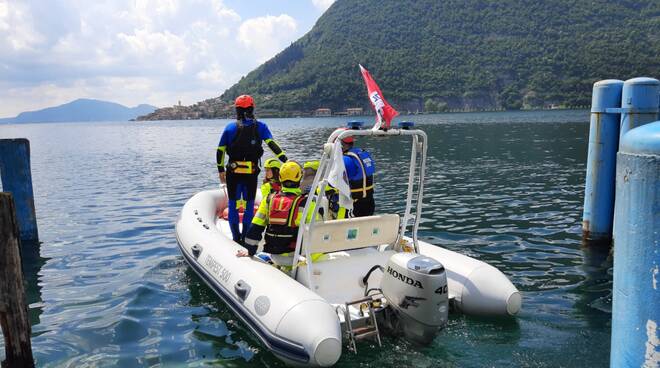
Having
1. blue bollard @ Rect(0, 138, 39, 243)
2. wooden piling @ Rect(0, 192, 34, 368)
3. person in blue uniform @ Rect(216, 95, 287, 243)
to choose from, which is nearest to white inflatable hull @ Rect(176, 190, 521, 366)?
person in blue uniform @ Rect(216, 95, 287, 243)

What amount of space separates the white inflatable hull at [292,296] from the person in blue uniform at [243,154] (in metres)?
0.55

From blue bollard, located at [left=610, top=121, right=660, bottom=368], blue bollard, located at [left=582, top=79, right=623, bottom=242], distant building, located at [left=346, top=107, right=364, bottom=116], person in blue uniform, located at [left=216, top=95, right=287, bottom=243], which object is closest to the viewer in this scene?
blue bollard, located at [left=610, top=121, right=660, bottom=368]

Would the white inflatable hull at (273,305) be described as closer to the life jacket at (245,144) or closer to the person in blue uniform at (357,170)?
the life jacket at (245,144)

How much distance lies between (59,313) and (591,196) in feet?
24.1

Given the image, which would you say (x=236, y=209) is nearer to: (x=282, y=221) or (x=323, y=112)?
(x=282, y=221)

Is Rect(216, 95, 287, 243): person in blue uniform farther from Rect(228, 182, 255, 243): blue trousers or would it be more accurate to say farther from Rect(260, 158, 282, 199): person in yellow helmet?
Rect(260, 158, 282, 199): person in yellow helmet

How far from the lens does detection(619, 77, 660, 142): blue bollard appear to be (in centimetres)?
704

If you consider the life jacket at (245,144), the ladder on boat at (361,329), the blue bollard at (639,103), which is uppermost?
the blue bollard at (639,103)

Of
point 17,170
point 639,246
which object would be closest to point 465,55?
point 17,170

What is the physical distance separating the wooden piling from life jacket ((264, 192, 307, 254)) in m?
2.25

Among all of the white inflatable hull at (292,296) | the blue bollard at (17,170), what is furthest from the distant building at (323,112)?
the white inflatable hull at (292,296)

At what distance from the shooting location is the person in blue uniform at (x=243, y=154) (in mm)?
6816

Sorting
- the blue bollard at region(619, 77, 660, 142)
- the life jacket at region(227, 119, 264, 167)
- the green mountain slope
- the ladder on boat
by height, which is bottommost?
the ladder on boat

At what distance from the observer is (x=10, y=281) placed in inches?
167
